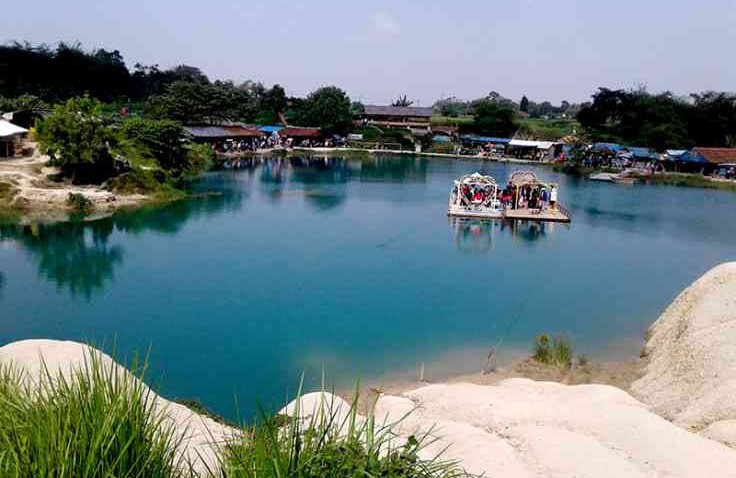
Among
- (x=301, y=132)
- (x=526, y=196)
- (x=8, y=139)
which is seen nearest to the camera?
(x=526, y=196)

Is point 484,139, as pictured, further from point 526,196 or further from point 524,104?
point 524,104

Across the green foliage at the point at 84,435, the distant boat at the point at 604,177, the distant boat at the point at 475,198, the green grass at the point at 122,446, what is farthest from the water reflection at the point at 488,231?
the distant boat at the point at 604,177

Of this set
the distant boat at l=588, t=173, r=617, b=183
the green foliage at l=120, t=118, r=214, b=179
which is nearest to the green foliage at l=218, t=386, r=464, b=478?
the green foliage at l=120, t=118, r=214, b=179

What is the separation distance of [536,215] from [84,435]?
24.9 m

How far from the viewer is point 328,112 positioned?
199 ft

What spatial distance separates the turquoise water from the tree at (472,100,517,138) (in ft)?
110

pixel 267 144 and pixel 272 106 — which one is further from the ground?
pixel 272 106

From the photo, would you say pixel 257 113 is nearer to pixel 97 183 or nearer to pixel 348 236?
pixel 97 183

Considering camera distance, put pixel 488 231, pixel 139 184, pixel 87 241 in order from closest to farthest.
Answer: pixel 87 241 → pixel 488 231 → pixel 139 184

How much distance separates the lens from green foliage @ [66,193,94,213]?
24.8 m

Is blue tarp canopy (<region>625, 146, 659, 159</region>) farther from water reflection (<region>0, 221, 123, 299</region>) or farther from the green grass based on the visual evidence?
the green grass

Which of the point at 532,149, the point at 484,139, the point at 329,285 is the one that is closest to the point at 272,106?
the point at 484,139

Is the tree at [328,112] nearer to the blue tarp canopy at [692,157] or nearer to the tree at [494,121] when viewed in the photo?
the tree at [494,121]

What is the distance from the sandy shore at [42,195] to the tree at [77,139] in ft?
2.96
